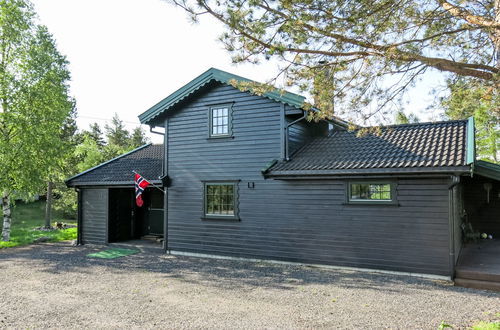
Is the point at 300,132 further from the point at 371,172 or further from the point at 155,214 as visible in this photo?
the point at 155,214

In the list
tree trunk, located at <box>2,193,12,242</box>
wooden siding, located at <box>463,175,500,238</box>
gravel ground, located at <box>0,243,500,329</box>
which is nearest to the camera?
gravel ground, located at <box>0,243,500,329</box>

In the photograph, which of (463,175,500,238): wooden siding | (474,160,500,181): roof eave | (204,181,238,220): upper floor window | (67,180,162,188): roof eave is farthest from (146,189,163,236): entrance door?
(463,175,500,238): wooden siding

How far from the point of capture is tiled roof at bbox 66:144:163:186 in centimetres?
1270

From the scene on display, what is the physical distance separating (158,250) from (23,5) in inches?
423

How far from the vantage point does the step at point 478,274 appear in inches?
285

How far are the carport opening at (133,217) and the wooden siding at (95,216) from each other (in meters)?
0.19

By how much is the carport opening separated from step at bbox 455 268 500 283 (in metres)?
9.53

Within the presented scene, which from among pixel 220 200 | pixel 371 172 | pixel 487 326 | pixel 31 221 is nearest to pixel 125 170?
pixel 220 200

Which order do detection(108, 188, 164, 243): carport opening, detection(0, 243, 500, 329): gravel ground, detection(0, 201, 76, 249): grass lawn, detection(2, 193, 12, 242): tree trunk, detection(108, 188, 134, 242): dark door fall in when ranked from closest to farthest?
detection(0, 243, 500, 329): gravel ground, detection(108, 188, 134, 242): dark door, detection(108, 188, 164, 243): carport opening, detection(2, 193, 12, 242): tree trunk, detection(0, 201, 76, 249): grass lawn

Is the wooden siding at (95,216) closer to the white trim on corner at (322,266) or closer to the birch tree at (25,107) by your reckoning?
the birch tree at (25,107)

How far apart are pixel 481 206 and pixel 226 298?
32.3 ft

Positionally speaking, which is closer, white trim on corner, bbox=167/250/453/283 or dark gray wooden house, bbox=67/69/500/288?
white trim on corner, bbox=167/250/453/283

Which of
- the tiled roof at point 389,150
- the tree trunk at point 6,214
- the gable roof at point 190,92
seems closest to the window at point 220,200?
the tiled roof at point 389,150

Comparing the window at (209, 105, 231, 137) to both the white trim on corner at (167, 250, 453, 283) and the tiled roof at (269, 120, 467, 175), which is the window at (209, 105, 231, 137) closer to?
the tiled roof at (269, 120, 467, 175)
